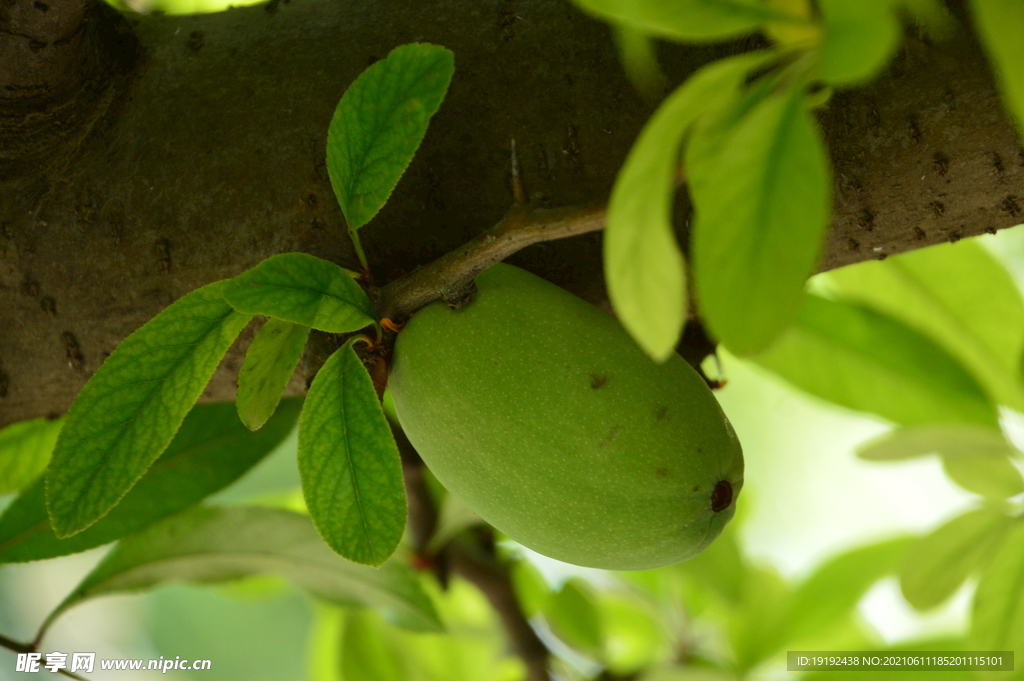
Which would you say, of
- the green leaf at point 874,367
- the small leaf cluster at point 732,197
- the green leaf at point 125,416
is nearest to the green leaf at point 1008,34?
the small leaf cluster at point 732,197

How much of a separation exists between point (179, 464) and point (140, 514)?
1.9 inches

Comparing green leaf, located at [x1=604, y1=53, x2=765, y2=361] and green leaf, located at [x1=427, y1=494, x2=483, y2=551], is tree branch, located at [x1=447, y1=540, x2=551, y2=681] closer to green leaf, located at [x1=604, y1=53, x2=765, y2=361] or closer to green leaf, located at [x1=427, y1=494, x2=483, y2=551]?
green leaf, located at [x1=427, y1=494, x2=483, y2=551]

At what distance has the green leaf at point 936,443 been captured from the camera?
60 centimetres

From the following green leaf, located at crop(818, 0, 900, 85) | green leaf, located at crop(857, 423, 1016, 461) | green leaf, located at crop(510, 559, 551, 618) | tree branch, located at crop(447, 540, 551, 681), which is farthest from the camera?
green leaf, located at crop(510, 559, 551, 618)

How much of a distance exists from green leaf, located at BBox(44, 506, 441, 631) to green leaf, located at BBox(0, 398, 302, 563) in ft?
0.22

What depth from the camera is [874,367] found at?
27.8 inches

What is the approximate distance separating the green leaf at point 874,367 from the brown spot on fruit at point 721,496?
0.90ft

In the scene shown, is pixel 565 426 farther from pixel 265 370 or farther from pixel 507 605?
pixel 507 605

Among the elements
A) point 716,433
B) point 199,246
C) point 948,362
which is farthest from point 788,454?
point 199,246

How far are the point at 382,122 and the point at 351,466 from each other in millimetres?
188

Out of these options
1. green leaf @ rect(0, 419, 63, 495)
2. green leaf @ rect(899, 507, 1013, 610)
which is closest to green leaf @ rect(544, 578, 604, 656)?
green leaf @ rect(899, 507, 1013, 610)

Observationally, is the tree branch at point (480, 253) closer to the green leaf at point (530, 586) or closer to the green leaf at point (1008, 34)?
the green leaf at point (1008, 34)

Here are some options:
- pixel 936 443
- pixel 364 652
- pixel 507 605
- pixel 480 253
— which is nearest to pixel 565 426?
pixel 480 253

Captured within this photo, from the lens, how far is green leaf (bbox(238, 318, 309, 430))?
16.8 inches
